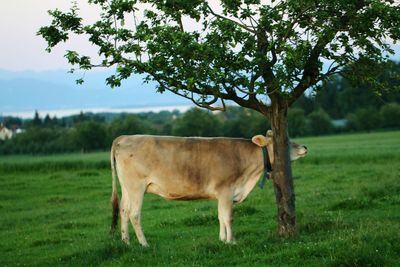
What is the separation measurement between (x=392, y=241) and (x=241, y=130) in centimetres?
8067

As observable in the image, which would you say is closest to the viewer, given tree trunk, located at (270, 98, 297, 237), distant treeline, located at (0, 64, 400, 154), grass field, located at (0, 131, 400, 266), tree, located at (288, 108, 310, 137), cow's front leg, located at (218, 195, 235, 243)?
grass field, located at (0, 131, 400, 266)

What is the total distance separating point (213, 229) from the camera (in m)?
15.9

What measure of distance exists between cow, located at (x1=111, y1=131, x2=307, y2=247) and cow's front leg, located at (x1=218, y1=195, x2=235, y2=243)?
21mm

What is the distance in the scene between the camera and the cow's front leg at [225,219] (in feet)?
44.1

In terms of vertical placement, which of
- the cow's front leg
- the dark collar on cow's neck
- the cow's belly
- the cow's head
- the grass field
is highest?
the cow's head

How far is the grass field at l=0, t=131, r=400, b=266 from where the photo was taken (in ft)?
36.8

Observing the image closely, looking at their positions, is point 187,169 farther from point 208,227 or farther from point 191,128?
point 191,128

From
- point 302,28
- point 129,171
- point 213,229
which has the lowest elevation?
point 213,229

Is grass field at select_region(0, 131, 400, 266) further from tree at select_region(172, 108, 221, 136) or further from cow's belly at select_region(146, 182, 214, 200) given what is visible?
tree at select_region(172, 108, 221, 136)

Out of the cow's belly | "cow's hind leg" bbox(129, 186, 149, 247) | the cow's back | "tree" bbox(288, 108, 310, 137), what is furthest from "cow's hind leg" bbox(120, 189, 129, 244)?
"tree" bbox(288, 108, 310, 137)

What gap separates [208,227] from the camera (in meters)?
16.2

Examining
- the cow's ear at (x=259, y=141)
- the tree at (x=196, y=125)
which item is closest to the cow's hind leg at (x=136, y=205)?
the cow's ear at (x=259, y=141)

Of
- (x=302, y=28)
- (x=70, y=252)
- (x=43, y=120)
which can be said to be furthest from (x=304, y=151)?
(x=43, y=120)

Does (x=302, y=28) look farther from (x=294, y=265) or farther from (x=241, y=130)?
(x=241, y=130)
